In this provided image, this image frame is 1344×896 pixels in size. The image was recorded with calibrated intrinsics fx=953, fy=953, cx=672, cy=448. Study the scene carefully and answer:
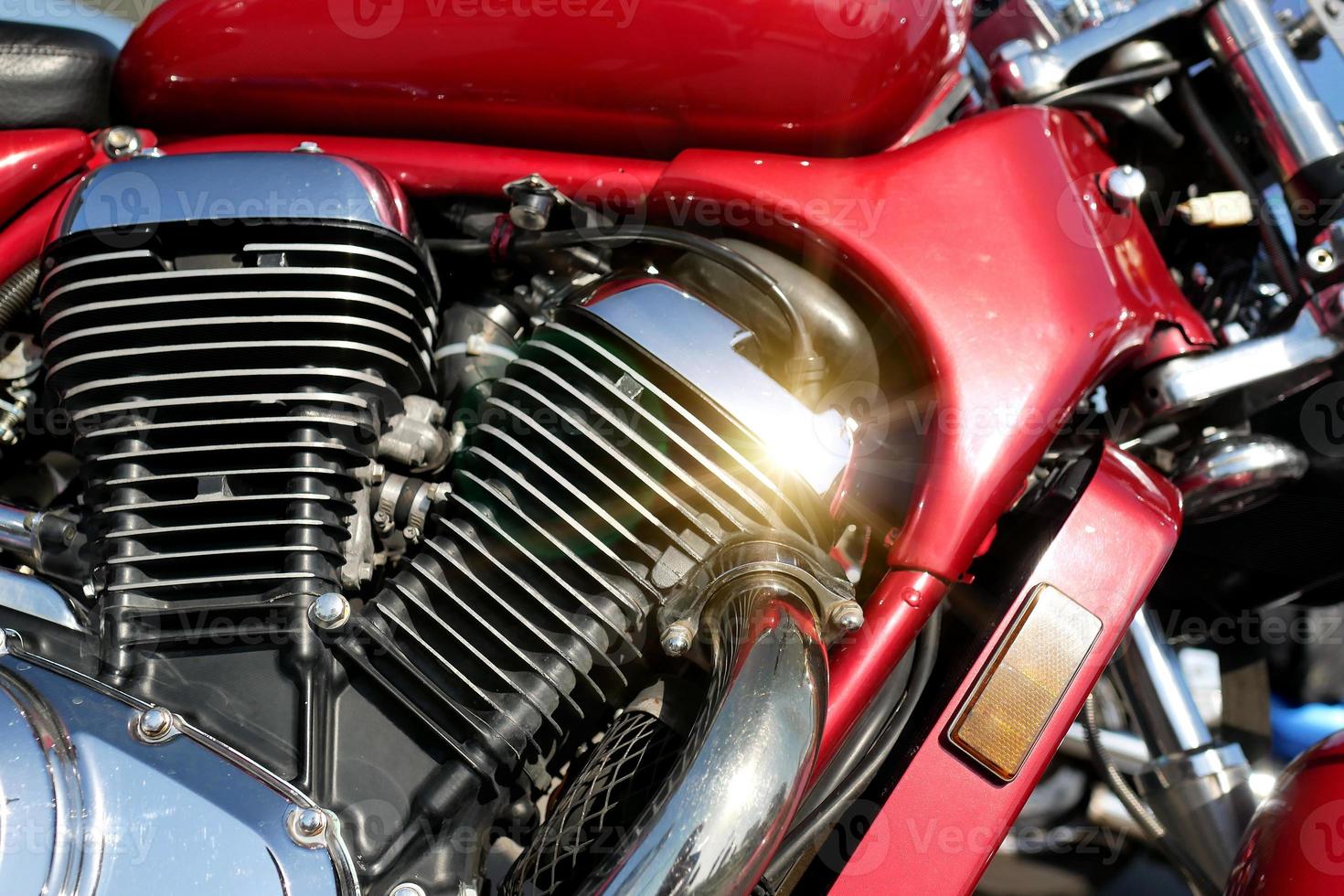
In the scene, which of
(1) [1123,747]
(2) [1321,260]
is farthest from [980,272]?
(1) [1123,747]

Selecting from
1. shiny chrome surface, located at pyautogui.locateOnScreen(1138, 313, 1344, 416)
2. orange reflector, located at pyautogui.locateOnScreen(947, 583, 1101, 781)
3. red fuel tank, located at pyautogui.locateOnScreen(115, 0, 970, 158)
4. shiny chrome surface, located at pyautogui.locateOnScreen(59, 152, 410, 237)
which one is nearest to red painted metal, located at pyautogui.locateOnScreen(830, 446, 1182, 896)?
orange reflector, located at pyautogui.locateOnScreen(947, 583, 1101, 781)

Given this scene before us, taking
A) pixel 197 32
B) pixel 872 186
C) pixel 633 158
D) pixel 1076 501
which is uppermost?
pixel 197 32

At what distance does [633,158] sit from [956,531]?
56 cm

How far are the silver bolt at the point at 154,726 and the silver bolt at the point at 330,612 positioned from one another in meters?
0.13

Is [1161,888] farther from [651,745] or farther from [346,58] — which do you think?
[346,58]

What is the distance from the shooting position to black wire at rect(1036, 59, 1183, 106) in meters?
1.16

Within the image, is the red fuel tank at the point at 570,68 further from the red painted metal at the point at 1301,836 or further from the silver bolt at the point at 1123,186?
the red painted metal at the point at 1301,836

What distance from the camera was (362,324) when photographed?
870 millimetres

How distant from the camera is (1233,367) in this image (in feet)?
3.39

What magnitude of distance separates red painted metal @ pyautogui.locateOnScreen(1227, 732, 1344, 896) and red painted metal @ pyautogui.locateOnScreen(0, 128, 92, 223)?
58.3 inches

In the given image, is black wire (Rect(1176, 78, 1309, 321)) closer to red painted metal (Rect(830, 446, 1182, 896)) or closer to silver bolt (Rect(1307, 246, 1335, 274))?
silver bolt (Rect(1307, 246, 1335, 274))

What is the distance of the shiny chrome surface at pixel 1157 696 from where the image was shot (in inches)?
46.6

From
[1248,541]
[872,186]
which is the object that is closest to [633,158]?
[872,186]

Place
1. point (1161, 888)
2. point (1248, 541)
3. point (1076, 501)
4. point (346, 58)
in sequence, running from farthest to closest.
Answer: point (1161, 888)
point (1248, 541)
point (346, 58)
point (1076, 501)
